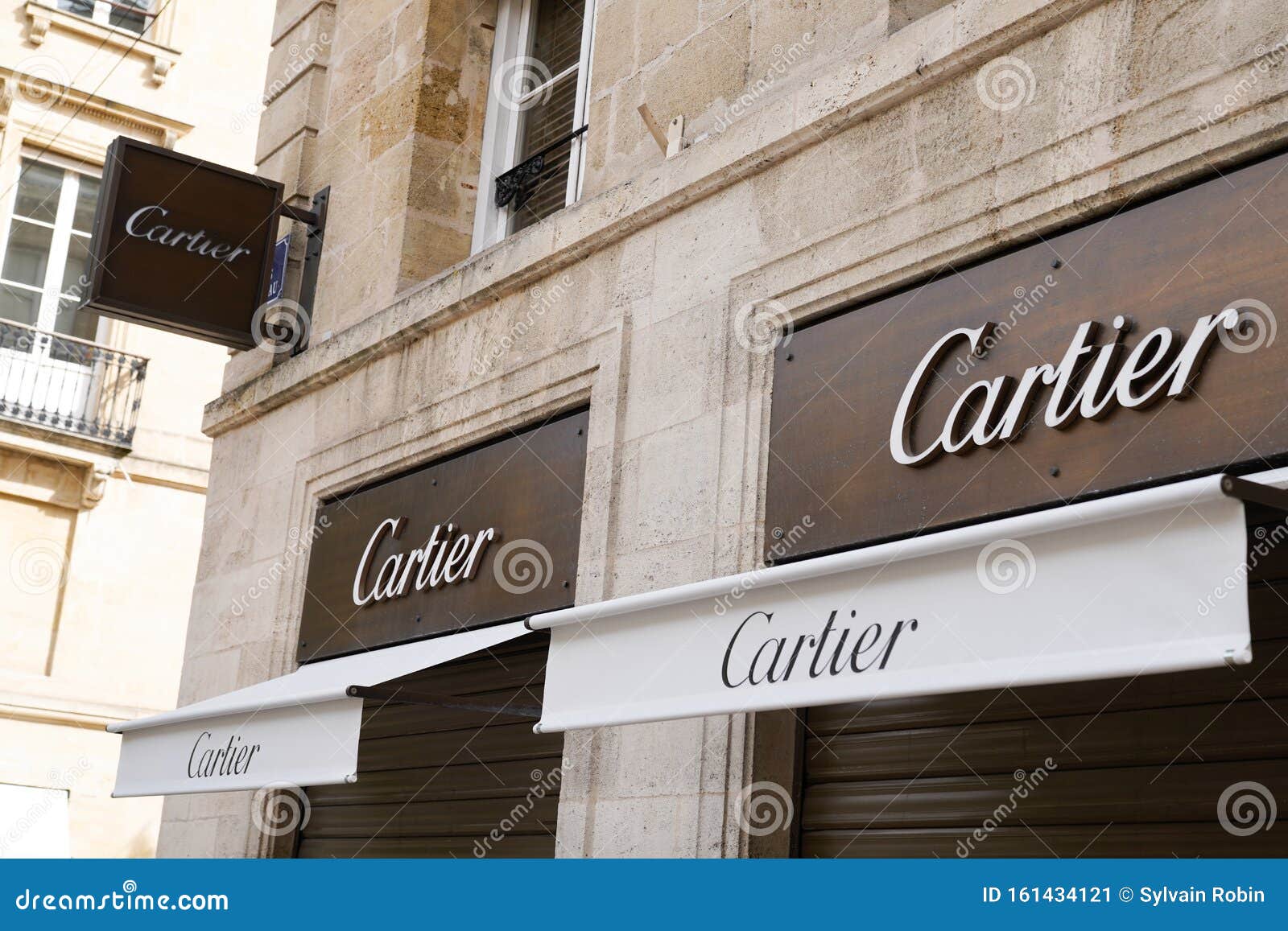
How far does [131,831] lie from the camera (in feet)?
55.1

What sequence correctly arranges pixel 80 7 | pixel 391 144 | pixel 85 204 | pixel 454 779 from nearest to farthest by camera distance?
pixel 454 779 → pixel 391 144 → pixel 85 204 → pixel 80 7

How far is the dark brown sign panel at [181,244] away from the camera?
326 inches

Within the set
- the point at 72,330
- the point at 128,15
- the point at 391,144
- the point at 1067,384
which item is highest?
the point at 128,15

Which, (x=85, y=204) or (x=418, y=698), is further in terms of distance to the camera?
(x=85, y=204)

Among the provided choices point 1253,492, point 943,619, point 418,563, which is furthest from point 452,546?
point 1253,492

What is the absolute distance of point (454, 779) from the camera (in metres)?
6.98

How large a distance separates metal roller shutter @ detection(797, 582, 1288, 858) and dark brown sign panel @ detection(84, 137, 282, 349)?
478cm

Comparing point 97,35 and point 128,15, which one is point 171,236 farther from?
point 128,15

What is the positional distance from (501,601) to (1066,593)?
3.60m

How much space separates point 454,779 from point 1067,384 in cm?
Answer: 363

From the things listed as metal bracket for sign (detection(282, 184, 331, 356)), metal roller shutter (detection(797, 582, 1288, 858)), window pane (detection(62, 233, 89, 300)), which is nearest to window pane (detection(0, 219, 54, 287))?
window pane (detection(62, 233, 89, 300))

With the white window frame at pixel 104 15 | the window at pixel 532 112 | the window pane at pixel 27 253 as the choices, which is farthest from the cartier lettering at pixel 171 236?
the white window frame at pixel 104 15
